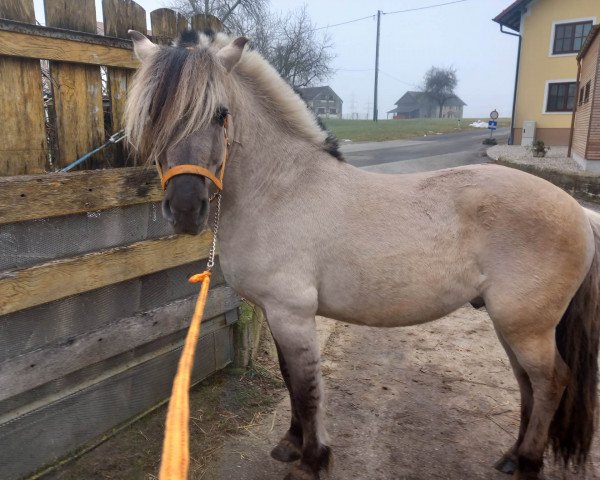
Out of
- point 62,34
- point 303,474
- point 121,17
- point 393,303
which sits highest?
point 121,17

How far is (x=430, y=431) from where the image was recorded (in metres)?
3.09

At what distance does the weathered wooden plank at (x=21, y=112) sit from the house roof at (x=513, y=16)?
27.7 metres

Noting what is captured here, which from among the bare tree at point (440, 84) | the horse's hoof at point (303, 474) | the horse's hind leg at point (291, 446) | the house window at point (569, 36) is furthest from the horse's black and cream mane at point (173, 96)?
the bare tree at point (440, 84)

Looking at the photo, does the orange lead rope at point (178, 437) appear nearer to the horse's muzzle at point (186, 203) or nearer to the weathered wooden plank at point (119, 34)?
the horse's muzzle at point (186, 203)

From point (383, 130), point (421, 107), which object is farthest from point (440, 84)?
point (383, 130)

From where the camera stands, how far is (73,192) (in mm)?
2377

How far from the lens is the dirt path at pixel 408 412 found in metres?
2.77

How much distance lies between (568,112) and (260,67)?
25.9m

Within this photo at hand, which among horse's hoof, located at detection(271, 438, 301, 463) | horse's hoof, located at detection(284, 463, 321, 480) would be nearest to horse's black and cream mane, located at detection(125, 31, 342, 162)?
horse's hoof, located at detection(284, 463, 321, 480)

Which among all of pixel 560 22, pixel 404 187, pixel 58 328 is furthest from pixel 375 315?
pixel 560 22

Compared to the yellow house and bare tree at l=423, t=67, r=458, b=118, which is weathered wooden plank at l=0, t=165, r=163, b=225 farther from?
bare tree at l=423, t=67, r=458, b=118

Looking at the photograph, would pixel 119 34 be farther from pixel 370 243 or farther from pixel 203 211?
pixel 370 243

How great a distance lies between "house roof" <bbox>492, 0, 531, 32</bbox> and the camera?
24312 mm

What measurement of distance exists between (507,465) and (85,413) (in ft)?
8.12
